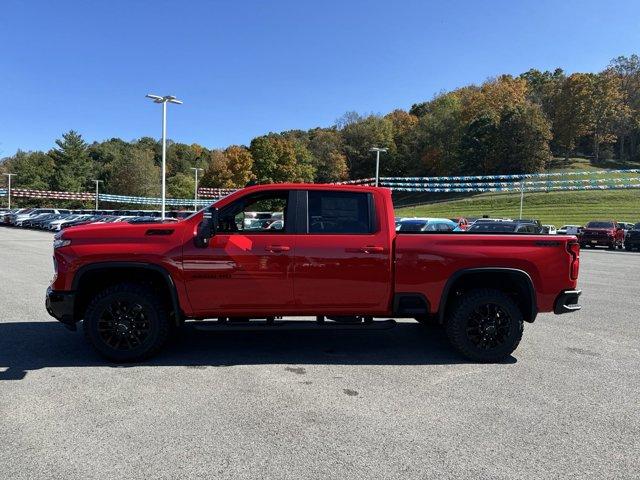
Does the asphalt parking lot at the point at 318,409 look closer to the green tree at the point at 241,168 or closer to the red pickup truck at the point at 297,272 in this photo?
the red pickup truck at the point at 297,272

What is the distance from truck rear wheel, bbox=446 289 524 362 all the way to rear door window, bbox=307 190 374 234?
137 cm

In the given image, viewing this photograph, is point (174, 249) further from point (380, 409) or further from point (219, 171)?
point (219, 171)

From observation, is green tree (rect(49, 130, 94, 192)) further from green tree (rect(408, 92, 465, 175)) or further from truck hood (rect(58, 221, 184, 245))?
truck hood (rect(58, 221, 184, 245))

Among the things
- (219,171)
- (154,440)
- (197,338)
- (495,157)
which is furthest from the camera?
(219,171)

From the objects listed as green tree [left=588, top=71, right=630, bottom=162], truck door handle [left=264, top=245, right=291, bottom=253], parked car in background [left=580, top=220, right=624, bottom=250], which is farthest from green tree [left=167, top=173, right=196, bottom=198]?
truck door handle [left=264, top=245, right=291, bottom=253]

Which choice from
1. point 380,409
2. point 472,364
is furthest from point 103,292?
point 472,364

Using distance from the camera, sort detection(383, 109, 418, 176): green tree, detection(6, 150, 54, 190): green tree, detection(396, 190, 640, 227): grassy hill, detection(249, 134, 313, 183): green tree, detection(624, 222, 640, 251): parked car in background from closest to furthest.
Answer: detection(624, 222, 640, 251): parked car in background → detection(396, 190, 640, 227): grassy hill → detection(249, 134, 313, 183): green tree → detection(6, 150, 54, 190): green tree → detection(383, 109, 418, 176): green tree

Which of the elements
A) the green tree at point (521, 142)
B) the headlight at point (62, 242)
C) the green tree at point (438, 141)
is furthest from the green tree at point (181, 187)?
the headlight at point (62, 242)

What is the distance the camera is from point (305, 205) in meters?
5.35

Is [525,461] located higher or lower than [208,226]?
lower

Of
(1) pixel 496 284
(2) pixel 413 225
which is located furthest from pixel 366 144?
(1) pixel 496 284

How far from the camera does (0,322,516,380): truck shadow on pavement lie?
530 centimetres

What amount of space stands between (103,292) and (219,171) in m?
73.9

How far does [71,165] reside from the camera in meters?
89.2
